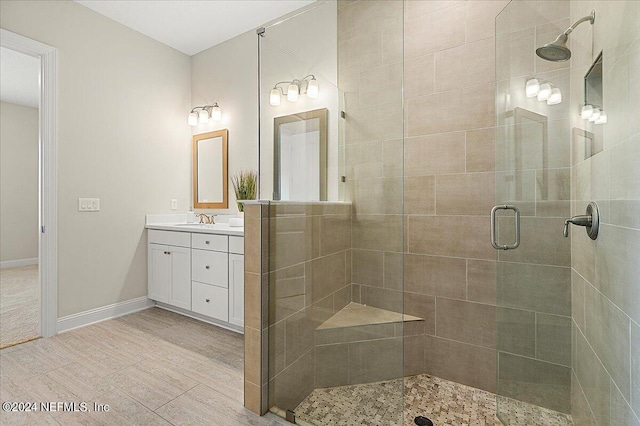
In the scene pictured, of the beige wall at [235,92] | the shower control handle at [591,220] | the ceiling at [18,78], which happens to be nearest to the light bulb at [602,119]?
the shower control handle at [591,220]

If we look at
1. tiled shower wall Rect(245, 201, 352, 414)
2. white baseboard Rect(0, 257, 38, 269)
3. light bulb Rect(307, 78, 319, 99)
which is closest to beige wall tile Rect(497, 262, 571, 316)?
Answer: tiled shower wall Rect(245, 201, 352, 414)

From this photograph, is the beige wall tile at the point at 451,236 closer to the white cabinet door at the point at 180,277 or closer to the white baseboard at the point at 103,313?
the white cabinet door at the point at 180,277

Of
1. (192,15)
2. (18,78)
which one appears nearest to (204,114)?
(192,15)

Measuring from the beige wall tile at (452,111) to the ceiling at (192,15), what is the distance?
1526 mm

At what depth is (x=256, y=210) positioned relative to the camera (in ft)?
5.39

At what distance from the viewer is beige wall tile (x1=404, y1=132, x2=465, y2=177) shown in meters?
1.97

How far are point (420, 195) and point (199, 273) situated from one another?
1.95 meters

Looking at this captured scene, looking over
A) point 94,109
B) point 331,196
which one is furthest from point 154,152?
point 331,196

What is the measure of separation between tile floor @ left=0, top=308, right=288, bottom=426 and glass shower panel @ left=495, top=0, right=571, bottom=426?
3.76 feet

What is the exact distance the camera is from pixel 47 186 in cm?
254

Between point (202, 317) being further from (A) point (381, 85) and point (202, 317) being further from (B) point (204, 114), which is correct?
(A) point (381, 85)

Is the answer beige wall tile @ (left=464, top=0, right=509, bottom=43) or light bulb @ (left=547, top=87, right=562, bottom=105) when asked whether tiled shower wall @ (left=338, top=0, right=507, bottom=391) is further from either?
light bulb @ (left=547, top=87, right=562, bottom=105)

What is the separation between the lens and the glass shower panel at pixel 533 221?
4.15ft

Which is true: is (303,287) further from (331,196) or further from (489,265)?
(489,265)
